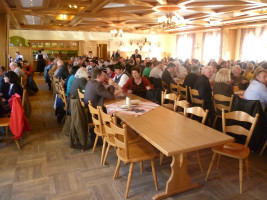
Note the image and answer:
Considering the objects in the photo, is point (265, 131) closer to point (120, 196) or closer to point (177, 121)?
point (177, 121)

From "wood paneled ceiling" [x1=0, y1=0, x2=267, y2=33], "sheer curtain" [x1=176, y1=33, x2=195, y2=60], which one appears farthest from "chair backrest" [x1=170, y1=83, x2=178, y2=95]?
"sheer curtain" [x1=176, y1=33, x2=195, y2=60]

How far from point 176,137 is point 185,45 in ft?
49.2

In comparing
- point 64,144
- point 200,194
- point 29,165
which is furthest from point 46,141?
point 200,194

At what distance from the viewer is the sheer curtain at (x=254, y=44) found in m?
11.2

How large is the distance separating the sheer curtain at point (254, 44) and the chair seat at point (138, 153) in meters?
10.6

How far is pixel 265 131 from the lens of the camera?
144 inches

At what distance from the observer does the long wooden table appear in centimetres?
217

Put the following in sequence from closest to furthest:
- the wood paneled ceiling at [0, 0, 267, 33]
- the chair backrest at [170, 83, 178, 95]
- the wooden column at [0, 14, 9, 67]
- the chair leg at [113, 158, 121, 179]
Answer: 1. the chair leg at [113, 158, 121, 179]
2. the chair backrest at [170, 83, 178, 95]
3. the wood paneled ceiling at [0, 0, 267, 33]
4. the wooden column at [0, 14, 9, 67]

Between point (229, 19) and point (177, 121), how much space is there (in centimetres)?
859

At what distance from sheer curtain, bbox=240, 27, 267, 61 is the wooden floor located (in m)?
9.38

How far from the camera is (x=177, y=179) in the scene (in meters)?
2.63

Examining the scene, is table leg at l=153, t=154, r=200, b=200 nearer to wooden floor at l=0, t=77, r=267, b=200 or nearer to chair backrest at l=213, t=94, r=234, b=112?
wooden floor at l=0, t=77, r=267, b=200

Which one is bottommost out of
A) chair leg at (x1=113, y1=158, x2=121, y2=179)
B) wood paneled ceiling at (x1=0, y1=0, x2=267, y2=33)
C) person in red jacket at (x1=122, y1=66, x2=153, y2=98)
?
chair leg at (x1=113, y1=158, x2=121, y2=179)

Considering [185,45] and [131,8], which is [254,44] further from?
[131,8]
